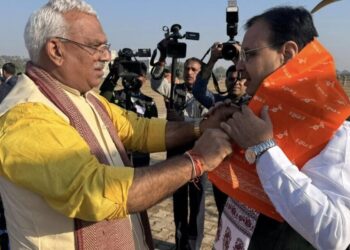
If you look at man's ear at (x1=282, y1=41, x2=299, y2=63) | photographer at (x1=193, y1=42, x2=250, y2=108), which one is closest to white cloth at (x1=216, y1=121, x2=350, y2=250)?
man's ear at (x1=282, y1=41, x2=299, y2=63)

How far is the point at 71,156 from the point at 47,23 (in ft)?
Answer: 2.23

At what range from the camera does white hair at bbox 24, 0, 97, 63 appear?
5.94ft

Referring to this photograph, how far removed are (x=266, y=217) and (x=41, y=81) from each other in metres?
1.20

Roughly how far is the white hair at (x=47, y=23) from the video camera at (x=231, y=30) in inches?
54.3

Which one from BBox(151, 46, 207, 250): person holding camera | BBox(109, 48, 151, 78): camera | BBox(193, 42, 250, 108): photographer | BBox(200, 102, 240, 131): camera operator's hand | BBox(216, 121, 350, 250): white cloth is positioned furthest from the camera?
BBox(109, 48, 151, 78): camera

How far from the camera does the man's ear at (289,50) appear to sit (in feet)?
5.55

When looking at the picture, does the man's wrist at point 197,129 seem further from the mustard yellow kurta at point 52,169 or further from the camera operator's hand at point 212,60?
the camera operator's hand at point 212,60

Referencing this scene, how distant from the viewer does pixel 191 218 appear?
434 cm

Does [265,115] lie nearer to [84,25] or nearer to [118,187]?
[118,187]

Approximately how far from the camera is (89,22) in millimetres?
1913

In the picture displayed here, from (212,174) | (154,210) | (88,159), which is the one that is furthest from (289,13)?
(154,210)

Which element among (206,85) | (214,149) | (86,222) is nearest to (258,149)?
(214,149)

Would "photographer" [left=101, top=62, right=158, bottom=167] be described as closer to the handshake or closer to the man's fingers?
the handshake

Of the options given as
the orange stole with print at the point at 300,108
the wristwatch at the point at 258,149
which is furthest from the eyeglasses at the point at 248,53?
the wristwatch at the point at 258,149
